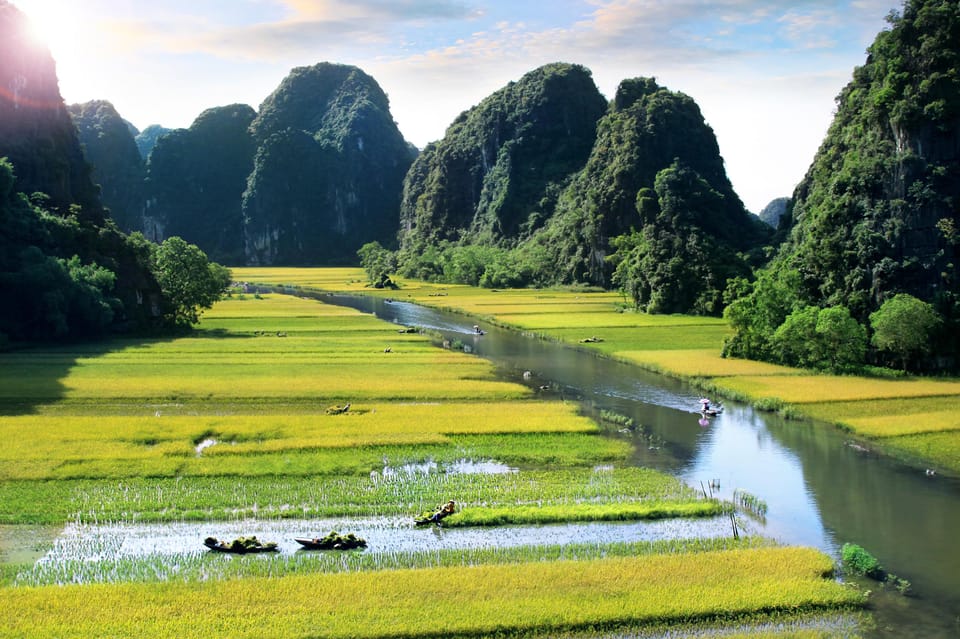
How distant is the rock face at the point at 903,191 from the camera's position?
3765 cm

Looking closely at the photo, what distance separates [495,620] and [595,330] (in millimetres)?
40747

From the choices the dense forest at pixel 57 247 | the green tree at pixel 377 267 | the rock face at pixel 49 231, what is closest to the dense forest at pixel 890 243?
the dense forest at pixel 57 247

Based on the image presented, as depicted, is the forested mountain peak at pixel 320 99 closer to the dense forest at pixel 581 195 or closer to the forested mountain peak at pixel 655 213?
the dense forest at pixel 581 195

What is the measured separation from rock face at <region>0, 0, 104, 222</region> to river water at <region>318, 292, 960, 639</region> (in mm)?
38152

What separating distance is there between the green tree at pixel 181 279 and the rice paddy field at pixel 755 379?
779 inches

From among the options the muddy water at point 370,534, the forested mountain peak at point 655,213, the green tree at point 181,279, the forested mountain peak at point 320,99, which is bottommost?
the muddy water at point 370,534

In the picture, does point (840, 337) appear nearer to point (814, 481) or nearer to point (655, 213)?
point (814, 481)

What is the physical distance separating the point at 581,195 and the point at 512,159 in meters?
26.8

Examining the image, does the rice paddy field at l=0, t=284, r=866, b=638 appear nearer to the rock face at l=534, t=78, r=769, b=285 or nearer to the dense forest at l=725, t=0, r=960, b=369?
the dense forest at l=725, t=0, r=960, b=369

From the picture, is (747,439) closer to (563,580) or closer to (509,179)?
(563,580)

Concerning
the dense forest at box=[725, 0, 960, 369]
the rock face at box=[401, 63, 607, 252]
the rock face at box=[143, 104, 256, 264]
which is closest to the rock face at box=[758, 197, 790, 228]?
the rock face at box=[401, 63, 607, 252]

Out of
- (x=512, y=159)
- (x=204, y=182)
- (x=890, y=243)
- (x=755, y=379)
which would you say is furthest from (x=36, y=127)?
(x=204, y=182)


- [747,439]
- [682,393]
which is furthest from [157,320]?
[747,439]

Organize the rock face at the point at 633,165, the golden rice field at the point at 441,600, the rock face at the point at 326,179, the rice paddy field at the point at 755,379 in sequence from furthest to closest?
the rock face at the point at 326,179
the rock face at the point at 633,165
the rice paddy field at the point at 755,379
the golden rice field at the point at 441,600
